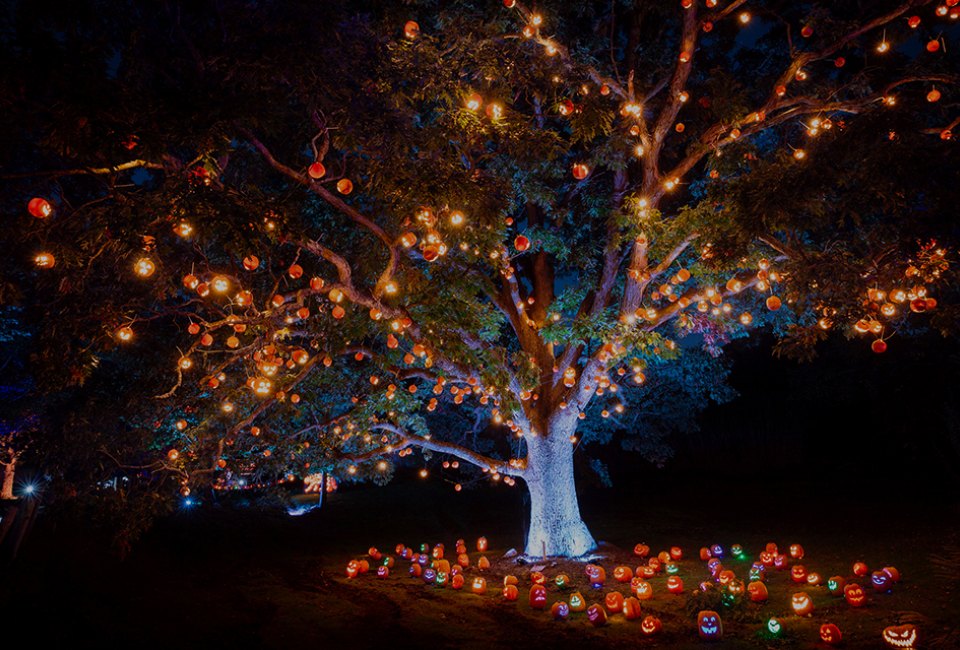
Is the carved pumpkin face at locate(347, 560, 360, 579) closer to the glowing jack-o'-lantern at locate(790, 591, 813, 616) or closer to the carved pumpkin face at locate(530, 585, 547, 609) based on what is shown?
the carved pumpkin face at locate(530, 585, 547, 609)

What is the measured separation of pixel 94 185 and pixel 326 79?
12.5ft

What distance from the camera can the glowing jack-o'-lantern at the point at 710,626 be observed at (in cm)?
502

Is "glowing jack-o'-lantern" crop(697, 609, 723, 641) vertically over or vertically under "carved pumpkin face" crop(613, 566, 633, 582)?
under

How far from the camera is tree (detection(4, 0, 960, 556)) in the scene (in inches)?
206

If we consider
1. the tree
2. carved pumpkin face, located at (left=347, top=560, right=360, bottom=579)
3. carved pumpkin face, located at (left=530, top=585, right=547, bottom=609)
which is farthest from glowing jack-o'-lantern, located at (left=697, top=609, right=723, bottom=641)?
carved pumpkin face, located at (left=347, top=560, right=360, bottom=579)

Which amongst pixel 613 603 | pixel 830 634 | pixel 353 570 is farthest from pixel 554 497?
pixel 830 634

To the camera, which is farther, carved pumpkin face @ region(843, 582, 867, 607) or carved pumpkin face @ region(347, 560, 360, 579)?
carved pumpkin face @ region(347, 560, 360, 579)

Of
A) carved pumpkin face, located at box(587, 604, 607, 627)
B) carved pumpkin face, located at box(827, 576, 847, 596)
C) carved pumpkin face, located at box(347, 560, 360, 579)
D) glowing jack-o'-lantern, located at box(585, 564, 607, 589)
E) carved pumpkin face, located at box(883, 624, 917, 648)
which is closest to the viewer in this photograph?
carved pumpkin face, located at box(883, 624, 917, 648)

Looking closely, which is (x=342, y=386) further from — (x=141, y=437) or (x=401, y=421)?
(x=141, y=437)

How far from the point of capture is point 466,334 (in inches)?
333

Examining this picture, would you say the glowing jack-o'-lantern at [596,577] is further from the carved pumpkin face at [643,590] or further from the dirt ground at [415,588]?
the carved pumpkin face at [643,590]

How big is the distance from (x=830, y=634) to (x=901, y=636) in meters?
0.47

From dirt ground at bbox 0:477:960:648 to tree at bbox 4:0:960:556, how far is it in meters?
1.65

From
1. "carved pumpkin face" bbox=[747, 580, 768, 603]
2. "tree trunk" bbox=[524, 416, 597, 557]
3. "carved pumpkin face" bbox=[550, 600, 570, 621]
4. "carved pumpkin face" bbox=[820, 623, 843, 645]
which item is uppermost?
"tree trunk" bbox=[524, 416, 597, 557]
